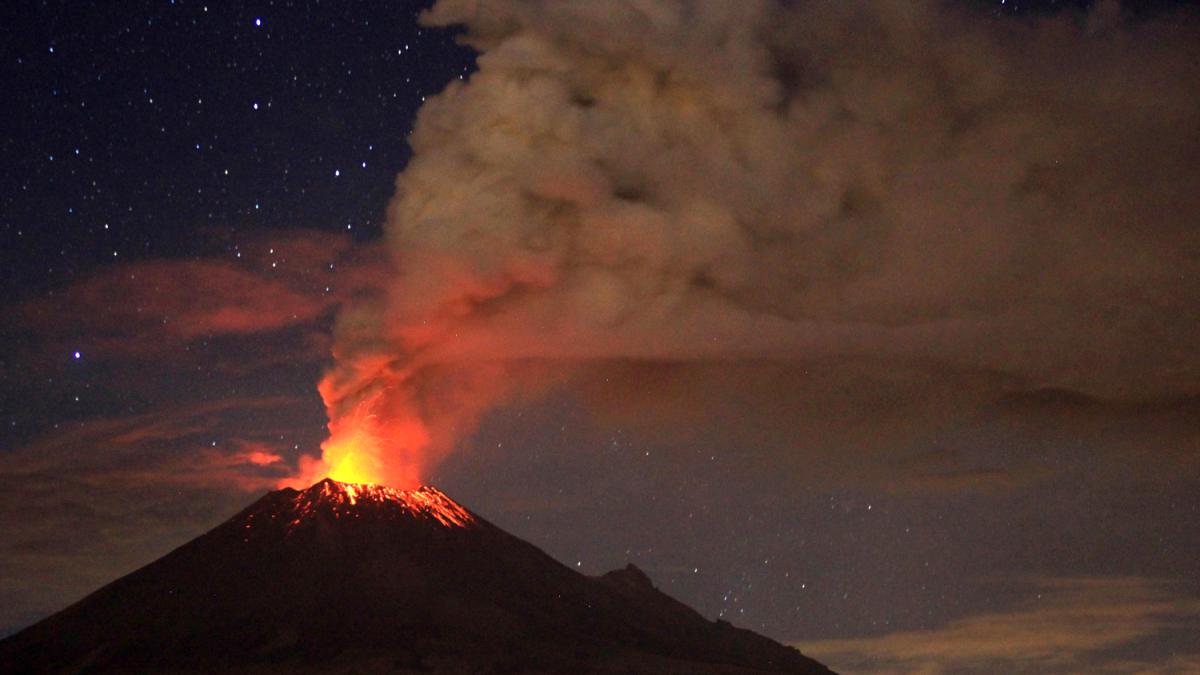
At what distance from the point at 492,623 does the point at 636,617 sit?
88.5ft

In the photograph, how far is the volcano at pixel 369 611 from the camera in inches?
4240

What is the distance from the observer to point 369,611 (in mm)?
117062

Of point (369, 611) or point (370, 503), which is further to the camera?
point (370, 503)

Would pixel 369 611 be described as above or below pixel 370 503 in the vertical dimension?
below

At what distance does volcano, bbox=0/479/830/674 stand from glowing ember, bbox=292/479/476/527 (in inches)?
9.9

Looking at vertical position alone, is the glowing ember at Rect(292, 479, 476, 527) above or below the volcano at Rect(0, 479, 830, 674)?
above

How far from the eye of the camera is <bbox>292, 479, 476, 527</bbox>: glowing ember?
141250mm

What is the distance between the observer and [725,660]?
129875mm

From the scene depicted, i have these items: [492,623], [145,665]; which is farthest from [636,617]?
[145,665]

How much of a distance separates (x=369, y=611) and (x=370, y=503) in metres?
26.3

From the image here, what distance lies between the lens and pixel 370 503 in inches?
5595

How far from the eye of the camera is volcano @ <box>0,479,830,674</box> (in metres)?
108

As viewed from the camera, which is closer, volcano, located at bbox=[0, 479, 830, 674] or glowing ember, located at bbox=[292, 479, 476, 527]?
volcano, located at bbox=[0, 479, 830, 674]

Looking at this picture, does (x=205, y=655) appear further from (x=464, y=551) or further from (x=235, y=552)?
(x=464, y=551)
